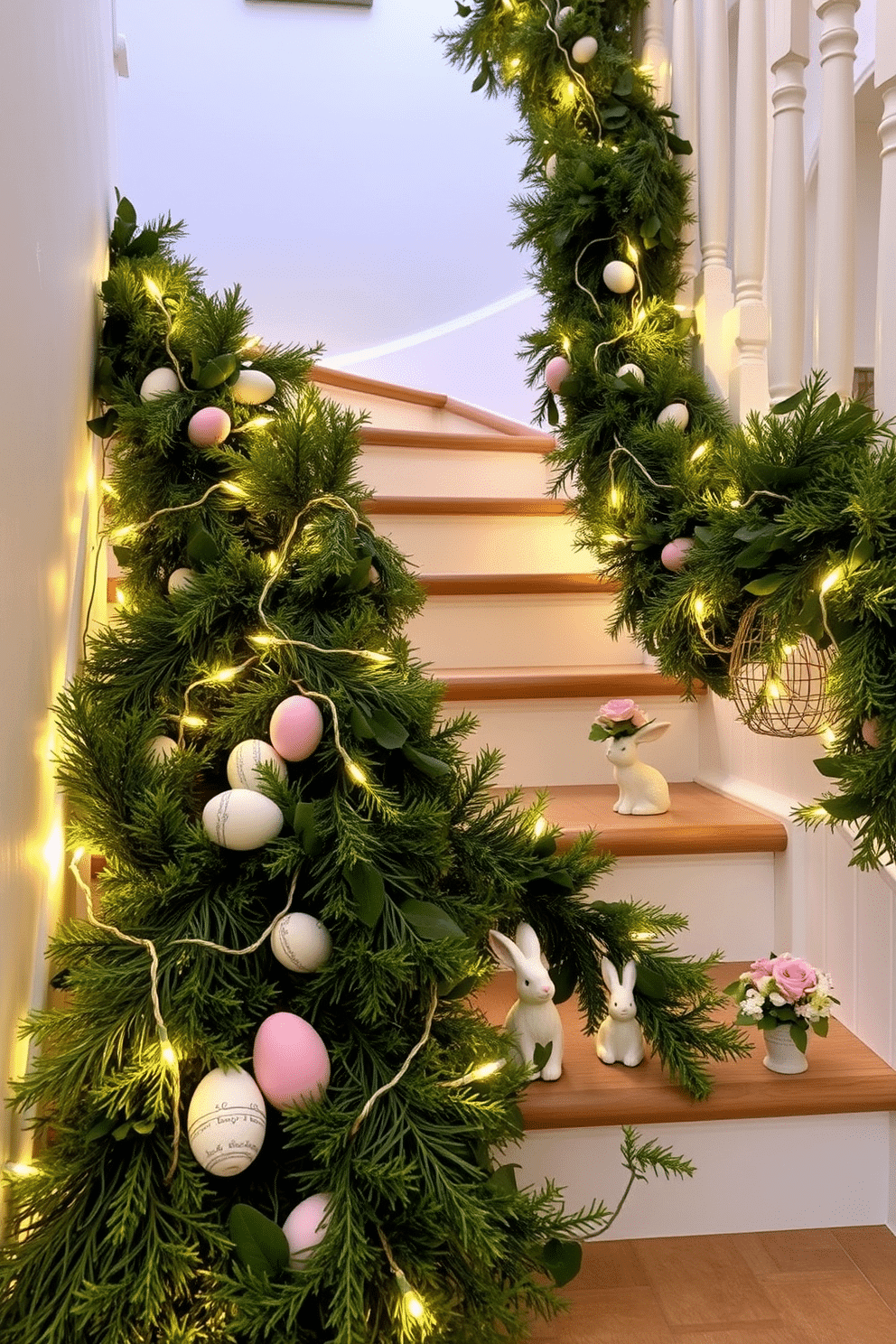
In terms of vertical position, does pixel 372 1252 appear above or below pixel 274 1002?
below

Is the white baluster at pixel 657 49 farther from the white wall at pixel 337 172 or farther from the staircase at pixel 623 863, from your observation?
the white wall at pixel 337 172

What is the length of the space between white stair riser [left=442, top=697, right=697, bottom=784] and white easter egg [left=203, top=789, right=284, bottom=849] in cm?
82

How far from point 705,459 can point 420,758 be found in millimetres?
678

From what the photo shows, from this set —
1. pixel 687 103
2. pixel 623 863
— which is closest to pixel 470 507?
pixel 687 103

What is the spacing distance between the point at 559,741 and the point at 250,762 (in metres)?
0.86

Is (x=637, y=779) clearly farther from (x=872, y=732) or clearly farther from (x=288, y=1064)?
(x=288, y=1064)

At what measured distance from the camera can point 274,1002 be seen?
2.75ft

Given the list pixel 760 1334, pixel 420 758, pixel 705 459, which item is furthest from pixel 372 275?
pixel 760 1334

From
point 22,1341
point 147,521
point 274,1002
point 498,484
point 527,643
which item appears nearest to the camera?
point 22,1341

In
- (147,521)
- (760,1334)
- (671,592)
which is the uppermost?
(147,521)

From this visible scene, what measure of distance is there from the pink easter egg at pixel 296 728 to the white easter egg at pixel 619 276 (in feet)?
3.15

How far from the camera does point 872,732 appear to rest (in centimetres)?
97

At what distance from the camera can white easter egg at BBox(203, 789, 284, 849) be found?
33.6 inches

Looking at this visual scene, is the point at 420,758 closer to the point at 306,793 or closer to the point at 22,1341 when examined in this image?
the point at 306,793
